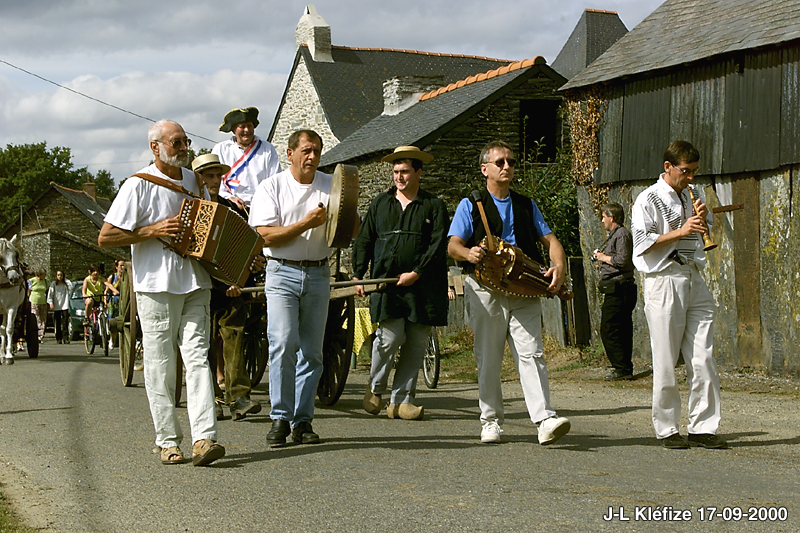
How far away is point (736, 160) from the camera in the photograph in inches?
492

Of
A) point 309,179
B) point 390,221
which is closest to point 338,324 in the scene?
point 390,221

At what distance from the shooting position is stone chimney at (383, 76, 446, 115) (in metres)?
30.2

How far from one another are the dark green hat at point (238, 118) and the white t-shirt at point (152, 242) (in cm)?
329

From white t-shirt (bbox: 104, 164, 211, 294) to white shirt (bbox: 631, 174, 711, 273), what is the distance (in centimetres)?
307

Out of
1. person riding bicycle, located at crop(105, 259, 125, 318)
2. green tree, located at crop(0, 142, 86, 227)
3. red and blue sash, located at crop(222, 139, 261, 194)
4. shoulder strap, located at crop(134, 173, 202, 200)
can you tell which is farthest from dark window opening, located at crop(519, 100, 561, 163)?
green tree, located at crop(0, 142, 86, 227)

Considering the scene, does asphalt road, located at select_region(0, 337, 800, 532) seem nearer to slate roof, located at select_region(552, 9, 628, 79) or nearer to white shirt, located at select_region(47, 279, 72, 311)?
white shirt, located at select_region(47, 279, 72, 311)

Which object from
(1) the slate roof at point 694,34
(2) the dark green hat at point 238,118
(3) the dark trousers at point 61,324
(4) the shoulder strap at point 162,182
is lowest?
(3) the dark trousers at point 61,324

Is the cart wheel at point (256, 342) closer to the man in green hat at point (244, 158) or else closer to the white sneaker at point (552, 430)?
the man in green hat at point (244, 158)

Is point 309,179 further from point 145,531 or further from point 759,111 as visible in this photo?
point 759,111

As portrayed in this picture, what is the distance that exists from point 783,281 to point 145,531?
904cm

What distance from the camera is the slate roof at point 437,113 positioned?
Result: 23.5 meters

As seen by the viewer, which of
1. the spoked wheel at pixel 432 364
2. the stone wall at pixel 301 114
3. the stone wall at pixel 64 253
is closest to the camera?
the spoked wheel at pixel 432 364

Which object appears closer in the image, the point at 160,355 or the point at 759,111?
the point at 160,355

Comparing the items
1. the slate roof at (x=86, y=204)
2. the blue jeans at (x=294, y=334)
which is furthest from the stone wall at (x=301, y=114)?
the blue jeans at (x=294, y=334)
